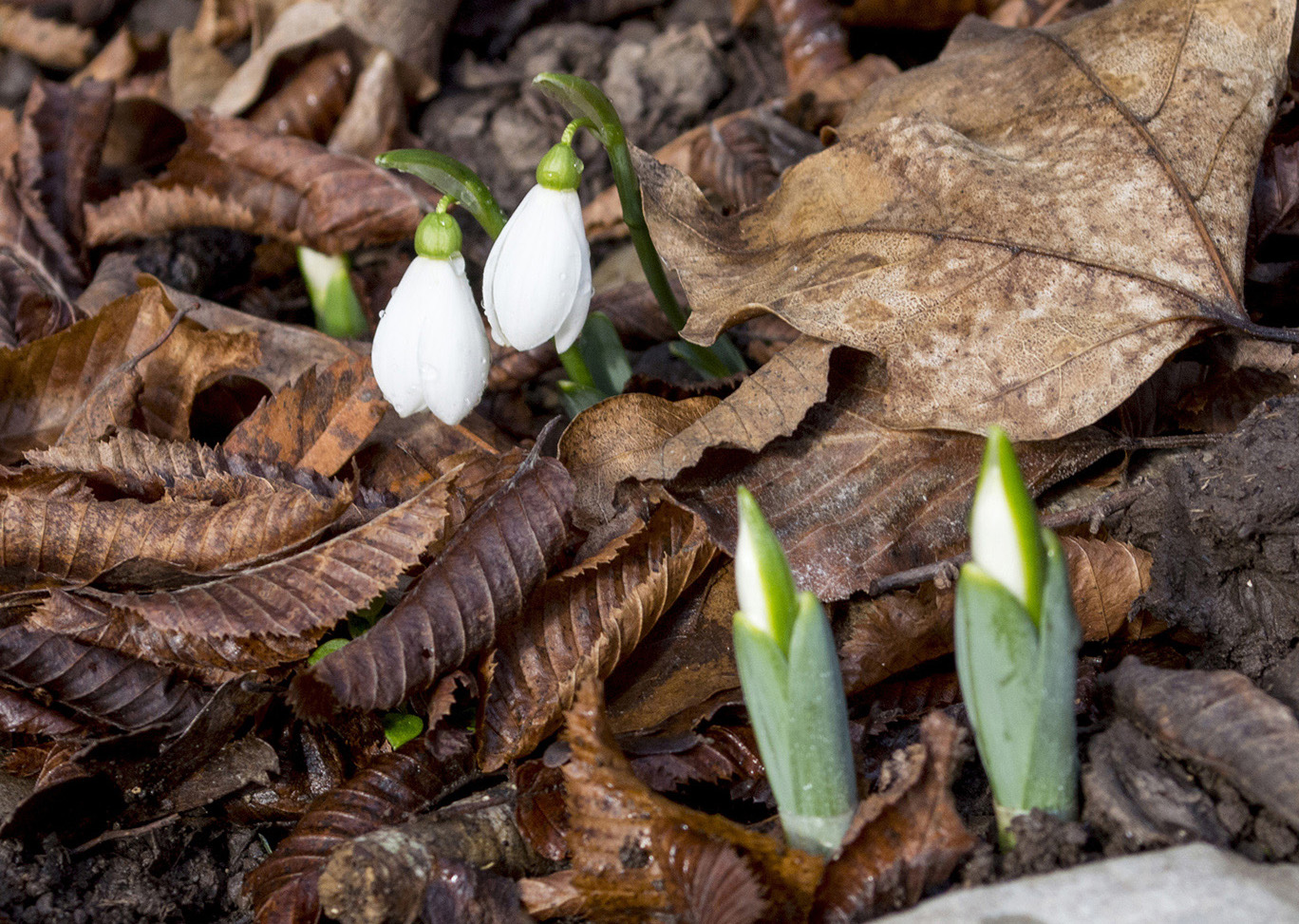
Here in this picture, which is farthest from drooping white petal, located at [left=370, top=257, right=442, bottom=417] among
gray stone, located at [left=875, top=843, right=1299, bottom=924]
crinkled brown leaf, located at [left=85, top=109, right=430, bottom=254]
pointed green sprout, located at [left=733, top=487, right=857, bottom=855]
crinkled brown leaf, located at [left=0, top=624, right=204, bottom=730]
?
gray stone, located at [left=875, top=843, right=1299, bottom=924]

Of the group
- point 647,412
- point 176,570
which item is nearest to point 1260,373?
point 647,412

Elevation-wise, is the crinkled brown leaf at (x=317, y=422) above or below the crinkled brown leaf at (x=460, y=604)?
above

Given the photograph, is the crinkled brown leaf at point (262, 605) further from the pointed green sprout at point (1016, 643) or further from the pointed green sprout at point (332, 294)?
the pointed green sprout at point (332, 294)

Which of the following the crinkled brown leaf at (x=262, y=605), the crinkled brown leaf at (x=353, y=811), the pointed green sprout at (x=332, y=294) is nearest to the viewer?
the crinkled brown leaf at (x=353, y=811)

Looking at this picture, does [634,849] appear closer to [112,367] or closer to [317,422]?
[317,422]

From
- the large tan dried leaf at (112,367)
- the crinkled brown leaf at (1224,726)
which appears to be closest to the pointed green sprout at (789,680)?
the crinkled brown leaf at (1224,726)

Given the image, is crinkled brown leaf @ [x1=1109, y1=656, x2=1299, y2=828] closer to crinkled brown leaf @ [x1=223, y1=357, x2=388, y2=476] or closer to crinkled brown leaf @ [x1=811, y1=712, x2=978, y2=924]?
crinkled brown leaf @ [x1=811, y1=712, x2=978, y2=924]
